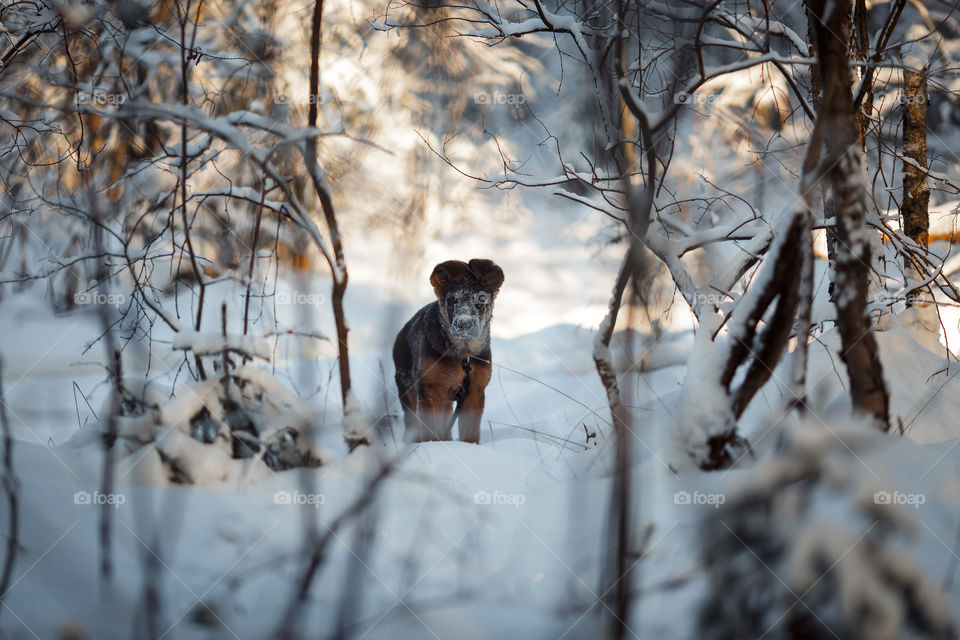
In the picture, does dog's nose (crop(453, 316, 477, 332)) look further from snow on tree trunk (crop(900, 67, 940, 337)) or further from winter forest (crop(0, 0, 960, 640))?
snow on tree trunk (crop(900, 67, 940, 337))

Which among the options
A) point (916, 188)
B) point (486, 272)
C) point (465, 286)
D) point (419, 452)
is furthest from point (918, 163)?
point (419, 452)

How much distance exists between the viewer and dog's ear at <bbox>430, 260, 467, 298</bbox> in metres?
3.38

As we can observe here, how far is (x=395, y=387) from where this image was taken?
13.4 feet

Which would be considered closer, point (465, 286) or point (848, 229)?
point (848, 229)

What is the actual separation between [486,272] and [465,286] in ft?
0.49

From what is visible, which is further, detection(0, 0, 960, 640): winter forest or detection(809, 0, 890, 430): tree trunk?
detection(809, 0, 890, 430): tree trunk

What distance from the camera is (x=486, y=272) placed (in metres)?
3.40

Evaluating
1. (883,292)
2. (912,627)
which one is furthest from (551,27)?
(912,627)

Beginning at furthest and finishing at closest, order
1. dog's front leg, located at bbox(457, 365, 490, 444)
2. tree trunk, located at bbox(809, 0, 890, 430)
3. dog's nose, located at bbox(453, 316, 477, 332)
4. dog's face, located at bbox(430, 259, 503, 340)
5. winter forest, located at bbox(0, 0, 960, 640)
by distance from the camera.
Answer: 1. dog's front leg, located at bbox(457, 365, 490, 444)
2. dog's face, located at bbox(430, 259, 503, 340)
3. dog's nose, located at bbox(453, 316, 477, 332)
4. tree trunk, located at bbox(809, 0, 890, 430)
5. winter forest, located at bbox(0, 0, 960, 640)

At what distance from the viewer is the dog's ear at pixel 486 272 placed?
340 centimetres

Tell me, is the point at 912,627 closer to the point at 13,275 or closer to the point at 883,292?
the point at 883,292

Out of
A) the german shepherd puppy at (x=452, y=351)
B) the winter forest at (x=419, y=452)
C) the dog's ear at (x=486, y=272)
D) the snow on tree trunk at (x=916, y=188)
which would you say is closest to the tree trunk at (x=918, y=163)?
the snow on tree trunk at (x=916, y=188)

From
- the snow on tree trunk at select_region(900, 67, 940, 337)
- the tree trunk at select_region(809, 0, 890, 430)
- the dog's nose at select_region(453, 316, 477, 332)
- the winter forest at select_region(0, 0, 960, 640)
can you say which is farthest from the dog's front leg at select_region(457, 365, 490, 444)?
the snow on tree trunk at select_region(900, 67, 940, 337)

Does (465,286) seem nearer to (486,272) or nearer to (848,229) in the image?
(486,272)
